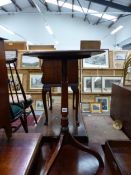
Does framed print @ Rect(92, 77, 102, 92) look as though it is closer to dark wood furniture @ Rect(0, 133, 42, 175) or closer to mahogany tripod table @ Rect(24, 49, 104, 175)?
dark wood furniture @ Rect(0, 133, 42, 175)

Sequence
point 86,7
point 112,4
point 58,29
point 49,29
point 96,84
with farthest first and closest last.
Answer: point 58,29 < point 49,29 < point 86,7 < point 112,4 < point 96,84

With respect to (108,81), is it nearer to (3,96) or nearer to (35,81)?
(35,81)

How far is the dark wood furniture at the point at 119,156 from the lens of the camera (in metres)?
1.65

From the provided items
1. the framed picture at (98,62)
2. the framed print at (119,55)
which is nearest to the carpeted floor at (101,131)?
the framed picture at (98,62)

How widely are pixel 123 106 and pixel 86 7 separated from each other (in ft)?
20.2

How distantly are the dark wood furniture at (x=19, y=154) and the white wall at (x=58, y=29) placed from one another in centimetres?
930

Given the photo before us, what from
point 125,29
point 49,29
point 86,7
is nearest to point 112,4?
point 86,7

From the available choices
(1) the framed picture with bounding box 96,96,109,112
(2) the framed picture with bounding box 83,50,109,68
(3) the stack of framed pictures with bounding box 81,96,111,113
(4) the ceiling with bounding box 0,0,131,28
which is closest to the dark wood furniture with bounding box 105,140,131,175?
(3) the stack of framed pictures with bounding box 81,96,111,113

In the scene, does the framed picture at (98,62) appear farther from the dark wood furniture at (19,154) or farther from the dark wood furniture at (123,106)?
the dark wood furniture at (19,154)

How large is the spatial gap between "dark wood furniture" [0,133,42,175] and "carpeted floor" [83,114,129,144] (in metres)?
0.71

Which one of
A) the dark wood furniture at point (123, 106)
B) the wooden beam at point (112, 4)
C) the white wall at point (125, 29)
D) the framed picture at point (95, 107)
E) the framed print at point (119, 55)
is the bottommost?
the framed picture at point (95, 107)

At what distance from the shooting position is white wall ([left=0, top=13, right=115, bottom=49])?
35.8 ft

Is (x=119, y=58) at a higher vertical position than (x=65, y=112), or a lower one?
higher

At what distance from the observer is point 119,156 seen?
196 centimetres
